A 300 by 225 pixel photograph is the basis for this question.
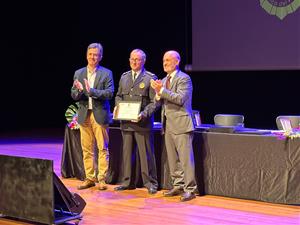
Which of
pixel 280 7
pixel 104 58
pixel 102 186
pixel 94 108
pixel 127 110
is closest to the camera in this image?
pixel 127 110

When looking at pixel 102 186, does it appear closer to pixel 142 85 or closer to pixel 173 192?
pixel 173 192

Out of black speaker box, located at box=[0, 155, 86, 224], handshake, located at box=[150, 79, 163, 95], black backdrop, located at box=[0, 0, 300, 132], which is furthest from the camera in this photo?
black backdrop, located at box=[0, 0, 300, 132]

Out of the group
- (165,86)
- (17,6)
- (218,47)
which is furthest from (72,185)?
(17,6)

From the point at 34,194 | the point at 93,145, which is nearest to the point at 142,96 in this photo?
the point at 93,145

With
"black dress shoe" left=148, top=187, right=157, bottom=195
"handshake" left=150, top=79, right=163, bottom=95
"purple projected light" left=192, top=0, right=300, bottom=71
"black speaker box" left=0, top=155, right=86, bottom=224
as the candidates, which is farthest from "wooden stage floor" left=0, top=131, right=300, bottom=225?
"purple projected light" left=192, top=0, right=300, bottom=71

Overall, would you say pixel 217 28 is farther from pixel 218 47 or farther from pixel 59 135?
pixel 59 135

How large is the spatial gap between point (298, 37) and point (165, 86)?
3560mm

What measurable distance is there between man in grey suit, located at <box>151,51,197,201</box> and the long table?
0.25 meters

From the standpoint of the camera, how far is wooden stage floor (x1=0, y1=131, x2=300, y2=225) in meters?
5.24

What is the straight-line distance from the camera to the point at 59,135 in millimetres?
12570

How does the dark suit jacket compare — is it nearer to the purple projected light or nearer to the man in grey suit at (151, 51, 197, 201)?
the man in grey suit at (151, 51, 197, 201)

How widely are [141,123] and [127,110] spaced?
21cm

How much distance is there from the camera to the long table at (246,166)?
5.85 metres

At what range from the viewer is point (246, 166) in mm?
6117
